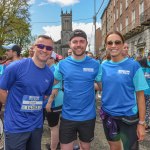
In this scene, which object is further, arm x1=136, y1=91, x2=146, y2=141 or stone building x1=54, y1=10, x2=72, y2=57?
stone building x1=54, y1=10, x2=72, y2=57

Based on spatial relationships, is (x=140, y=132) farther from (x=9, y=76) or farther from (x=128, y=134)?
(x=9, y=76)

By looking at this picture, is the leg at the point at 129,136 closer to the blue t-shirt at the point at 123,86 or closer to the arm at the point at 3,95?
the blue t-shirt at the point at 123,86

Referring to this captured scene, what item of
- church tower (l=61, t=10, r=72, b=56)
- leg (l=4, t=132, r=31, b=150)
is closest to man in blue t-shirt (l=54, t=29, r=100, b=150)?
leg (l=4, t=132, r=31, b=150)

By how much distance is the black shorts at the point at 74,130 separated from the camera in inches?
164

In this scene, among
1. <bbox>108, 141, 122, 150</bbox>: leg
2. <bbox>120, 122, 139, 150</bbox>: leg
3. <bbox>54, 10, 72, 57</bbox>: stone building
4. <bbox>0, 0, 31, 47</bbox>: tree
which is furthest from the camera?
<bbox>54, 10, 72, 57</bbox>: stone building

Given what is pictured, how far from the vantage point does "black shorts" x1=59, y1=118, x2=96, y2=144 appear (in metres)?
4.17

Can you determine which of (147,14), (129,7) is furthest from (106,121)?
(129,7)

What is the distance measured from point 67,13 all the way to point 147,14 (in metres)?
149

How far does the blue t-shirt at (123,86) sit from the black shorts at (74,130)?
0.35m

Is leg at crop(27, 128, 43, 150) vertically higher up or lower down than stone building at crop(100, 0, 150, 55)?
lower down

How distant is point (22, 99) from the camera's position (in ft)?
11.3

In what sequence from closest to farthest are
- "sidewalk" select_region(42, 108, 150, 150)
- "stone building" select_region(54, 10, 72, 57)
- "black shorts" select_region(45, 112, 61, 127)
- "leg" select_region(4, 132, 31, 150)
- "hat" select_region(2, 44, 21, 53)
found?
"leg" select_region(4, 132, 31, 150) → "black shorts" select_region(45, 112, 61, 127) → "hat" select_region(2, 44, 21, 53) → "sidewalk" select_region(42, 108, 150, 150) → "stone building" select_region(54, 10, 72, 57)

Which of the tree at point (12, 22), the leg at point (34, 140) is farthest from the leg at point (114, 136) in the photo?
the tree at point (12, 22)

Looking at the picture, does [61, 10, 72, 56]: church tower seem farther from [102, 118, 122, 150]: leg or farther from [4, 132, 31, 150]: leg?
[4, 132, 31, 150]: leg
